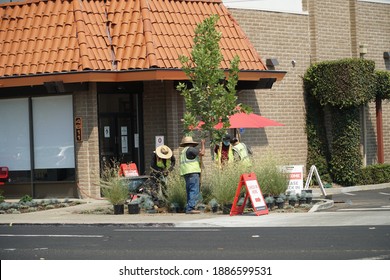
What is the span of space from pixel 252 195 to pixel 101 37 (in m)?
9.20

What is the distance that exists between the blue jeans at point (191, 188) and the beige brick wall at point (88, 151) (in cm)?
636

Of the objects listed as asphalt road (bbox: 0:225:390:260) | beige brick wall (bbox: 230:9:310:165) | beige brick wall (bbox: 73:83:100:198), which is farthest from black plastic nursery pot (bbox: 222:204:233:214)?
beige brick wall (bbox: 230:9:310:165)

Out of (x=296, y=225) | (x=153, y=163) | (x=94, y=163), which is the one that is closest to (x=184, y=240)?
(x=296, y=225)

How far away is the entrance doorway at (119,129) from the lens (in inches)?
1159

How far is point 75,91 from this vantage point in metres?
28.6

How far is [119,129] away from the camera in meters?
29.8

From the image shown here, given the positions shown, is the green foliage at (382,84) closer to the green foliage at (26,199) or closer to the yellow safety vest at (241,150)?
the yellow safety vest at (241,150)

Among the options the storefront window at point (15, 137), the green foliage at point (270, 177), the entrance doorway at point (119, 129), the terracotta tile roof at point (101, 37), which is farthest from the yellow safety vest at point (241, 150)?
the storefront window at point (15, 137)

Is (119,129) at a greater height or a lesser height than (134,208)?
greater

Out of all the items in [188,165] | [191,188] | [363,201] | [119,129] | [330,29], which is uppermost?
[330,29]

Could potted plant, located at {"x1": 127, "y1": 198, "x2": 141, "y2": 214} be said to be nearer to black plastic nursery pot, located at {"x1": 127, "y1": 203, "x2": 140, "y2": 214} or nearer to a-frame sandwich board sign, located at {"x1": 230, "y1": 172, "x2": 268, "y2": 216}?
black plastic nursery pot, located at {"x1": 127, "y1": 203, "x2": 140, "y2": 214}

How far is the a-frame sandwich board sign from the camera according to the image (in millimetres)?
21344

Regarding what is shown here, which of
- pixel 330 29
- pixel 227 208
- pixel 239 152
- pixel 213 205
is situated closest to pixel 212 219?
pixel 227 208

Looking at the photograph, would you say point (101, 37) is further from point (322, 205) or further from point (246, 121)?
point (322, 205)
